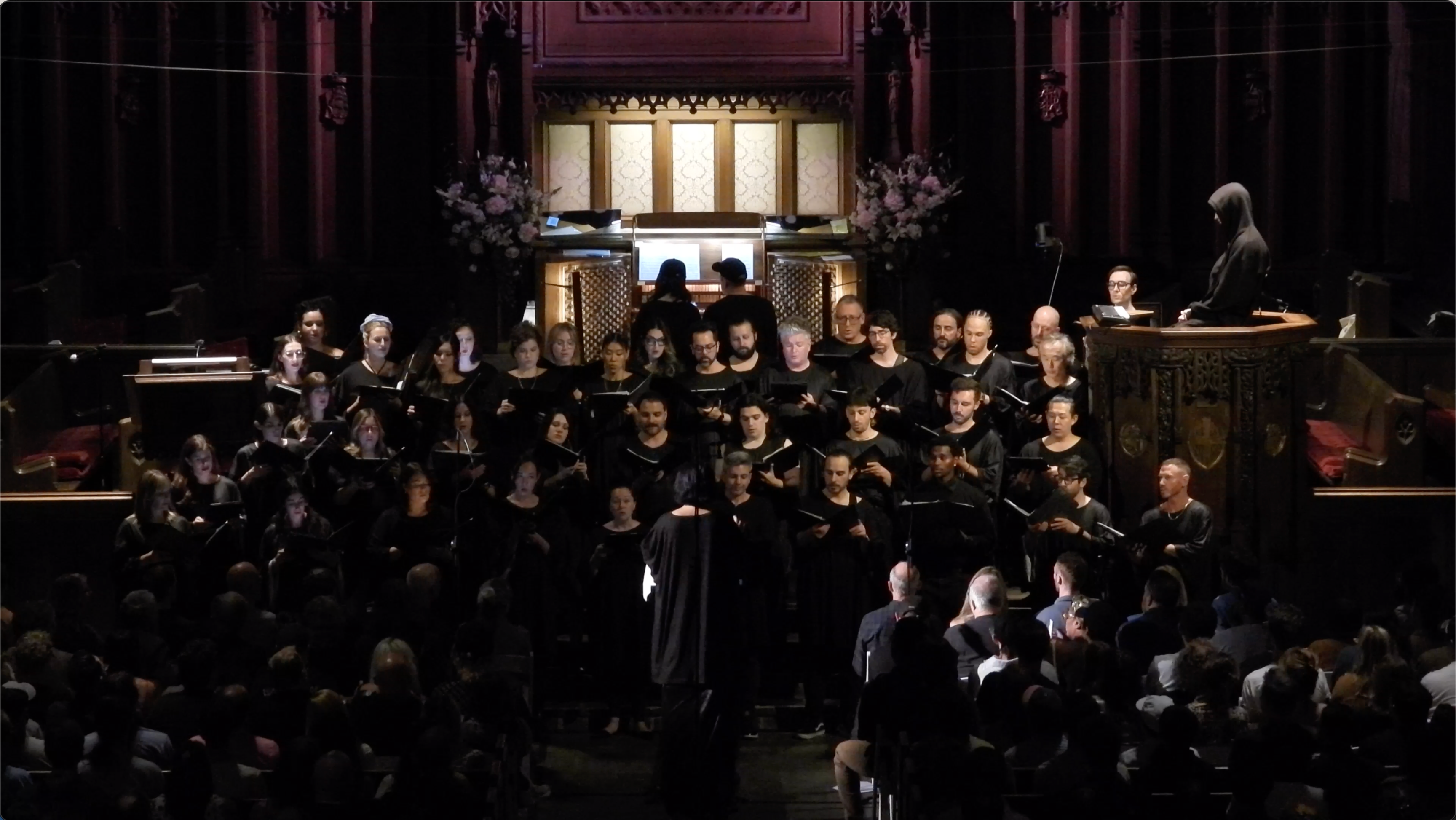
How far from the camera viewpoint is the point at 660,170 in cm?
1831

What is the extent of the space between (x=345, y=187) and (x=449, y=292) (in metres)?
1.22

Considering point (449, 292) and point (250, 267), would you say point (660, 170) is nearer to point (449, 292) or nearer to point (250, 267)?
point (449, 292)

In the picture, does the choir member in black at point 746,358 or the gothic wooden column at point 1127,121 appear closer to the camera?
the choir member in black at point 746,358

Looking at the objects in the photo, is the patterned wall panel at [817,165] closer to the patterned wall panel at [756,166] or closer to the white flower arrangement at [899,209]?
the patterned wall panel at [756,166]

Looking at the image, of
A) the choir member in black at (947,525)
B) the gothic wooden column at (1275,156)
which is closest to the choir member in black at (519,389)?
the choir member in black at (947,525)

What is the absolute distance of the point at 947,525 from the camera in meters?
11.8

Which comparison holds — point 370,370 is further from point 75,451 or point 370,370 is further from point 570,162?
point 570,162

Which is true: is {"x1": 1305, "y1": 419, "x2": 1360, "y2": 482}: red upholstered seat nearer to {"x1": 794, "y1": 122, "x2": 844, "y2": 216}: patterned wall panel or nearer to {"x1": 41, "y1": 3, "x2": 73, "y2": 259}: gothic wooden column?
{"x1": 794, "y1": 122, "x2": 844, "y2": 216}: patterned wall panel

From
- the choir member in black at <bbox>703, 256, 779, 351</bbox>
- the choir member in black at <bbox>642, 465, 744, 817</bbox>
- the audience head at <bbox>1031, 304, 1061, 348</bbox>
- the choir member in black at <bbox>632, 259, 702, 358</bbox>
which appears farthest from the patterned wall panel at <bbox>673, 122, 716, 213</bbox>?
the choir member in black at <bbox>642, 465, 744, 817</bbox>

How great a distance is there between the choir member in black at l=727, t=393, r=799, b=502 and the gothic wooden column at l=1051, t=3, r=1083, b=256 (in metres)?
6.50

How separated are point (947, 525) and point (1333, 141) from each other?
25.0ft

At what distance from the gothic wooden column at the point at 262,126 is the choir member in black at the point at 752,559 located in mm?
7438

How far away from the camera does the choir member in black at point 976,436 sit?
40.3 ft

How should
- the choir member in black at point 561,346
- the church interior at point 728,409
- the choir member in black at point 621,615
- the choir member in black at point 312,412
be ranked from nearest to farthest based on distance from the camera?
the church interior at point 728,409 < the choir member in black at point 621,615 < the choir member in black at point 312,412 < the choir member in black at point 561,346
